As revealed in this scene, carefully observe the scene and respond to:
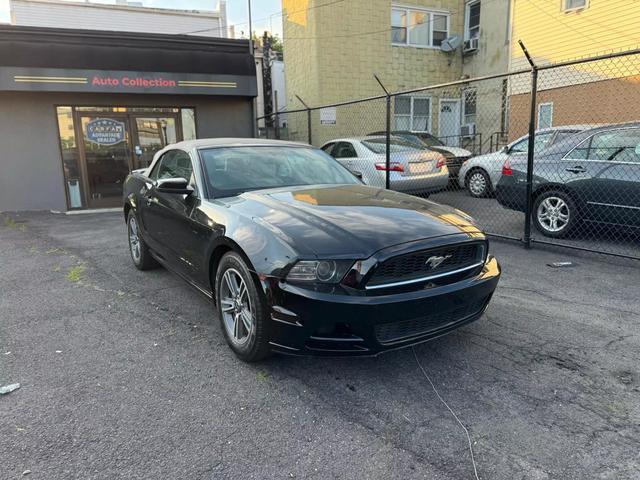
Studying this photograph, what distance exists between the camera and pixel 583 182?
6195 mm

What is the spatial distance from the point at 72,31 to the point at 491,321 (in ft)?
34.4

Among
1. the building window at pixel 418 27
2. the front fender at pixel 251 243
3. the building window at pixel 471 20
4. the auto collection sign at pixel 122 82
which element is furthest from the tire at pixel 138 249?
the building window at pixel 471 20

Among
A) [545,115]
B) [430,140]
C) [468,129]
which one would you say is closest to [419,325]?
[430,140]

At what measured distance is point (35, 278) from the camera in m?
5.60

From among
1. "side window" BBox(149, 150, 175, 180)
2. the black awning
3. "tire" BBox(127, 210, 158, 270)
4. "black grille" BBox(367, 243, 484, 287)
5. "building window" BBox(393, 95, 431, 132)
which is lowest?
"tire" BBox(127, 210, 158, 270)

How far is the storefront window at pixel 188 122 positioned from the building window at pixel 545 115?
9.66m

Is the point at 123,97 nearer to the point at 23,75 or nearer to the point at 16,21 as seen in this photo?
the point at 23,75

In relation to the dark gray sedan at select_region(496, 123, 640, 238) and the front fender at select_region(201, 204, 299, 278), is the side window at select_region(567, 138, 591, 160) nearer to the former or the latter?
the dark gray sedan at select_region(496, 123, 640, 238)

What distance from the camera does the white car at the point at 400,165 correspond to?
8.84m

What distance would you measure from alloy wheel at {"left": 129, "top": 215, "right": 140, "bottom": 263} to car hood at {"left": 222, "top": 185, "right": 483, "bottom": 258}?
245cm

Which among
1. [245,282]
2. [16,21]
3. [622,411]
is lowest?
[622,411]

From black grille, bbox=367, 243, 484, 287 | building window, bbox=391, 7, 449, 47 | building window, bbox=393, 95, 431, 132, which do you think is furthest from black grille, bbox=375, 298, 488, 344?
building window, bbox=391, 7, 449, 47

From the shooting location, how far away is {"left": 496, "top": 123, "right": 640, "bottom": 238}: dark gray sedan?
5809 mm

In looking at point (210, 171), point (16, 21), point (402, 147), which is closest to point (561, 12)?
point (402, 147)
